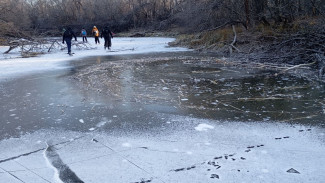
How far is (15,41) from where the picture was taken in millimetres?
21328

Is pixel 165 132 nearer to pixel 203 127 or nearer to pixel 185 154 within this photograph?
pixel 203 127

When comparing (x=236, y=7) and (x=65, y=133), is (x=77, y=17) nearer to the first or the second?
(x=236, y=7)

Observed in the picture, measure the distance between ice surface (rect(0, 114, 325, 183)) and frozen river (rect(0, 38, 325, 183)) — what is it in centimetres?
1

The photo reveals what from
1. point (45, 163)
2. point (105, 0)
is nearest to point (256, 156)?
point (45, 163)

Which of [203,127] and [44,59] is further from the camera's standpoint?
[44,59]

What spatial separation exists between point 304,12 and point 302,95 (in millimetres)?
13504

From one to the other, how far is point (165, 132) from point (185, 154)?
2.94ft

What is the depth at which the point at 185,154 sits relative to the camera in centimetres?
402

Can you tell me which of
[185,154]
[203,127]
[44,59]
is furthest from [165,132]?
[44,59]

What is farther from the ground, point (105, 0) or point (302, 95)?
point (105, 0)

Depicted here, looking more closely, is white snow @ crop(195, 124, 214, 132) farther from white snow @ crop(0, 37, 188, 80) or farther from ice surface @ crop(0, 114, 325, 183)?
white snow @ crop(0, 37, 188, 80)

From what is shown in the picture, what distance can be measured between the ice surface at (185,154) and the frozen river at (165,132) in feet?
0.04

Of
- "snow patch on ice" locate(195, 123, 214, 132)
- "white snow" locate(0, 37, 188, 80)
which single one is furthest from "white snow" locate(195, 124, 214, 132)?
"white snow" locate(0, 37, 188, 80)

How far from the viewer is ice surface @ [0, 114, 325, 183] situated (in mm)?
3477
